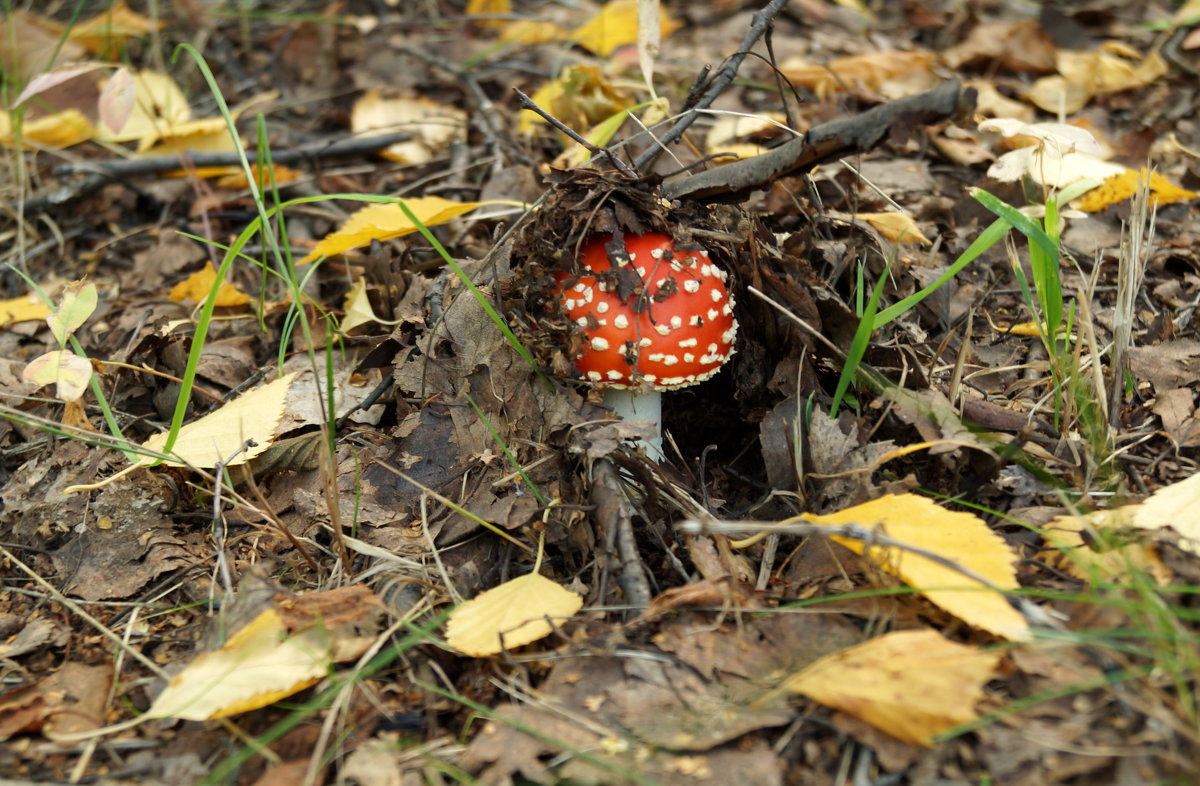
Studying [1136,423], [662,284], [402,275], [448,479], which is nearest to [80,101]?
[402,275]

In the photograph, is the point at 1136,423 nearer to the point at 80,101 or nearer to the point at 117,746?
the point at 117,746

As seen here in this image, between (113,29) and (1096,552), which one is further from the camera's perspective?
(113,29)

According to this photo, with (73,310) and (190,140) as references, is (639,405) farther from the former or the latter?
(190,140)

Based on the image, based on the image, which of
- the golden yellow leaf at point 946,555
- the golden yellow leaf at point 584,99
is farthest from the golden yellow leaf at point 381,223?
the golden yellow leaf at point 946,555

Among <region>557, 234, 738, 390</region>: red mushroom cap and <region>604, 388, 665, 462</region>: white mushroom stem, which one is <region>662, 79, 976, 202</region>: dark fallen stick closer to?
<region>557, 234, 738, 390</region>: red mushroom cap

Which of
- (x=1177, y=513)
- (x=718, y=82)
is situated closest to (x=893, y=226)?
(x=718, y=82)

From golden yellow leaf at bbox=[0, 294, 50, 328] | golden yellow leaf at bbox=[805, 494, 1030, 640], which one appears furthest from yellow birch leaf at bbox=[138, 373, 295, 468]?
golden yellow leaf at bbox=[805, 494, 1030, 640]

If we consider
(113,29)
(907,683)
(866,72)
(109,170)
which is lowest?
(907,683)
